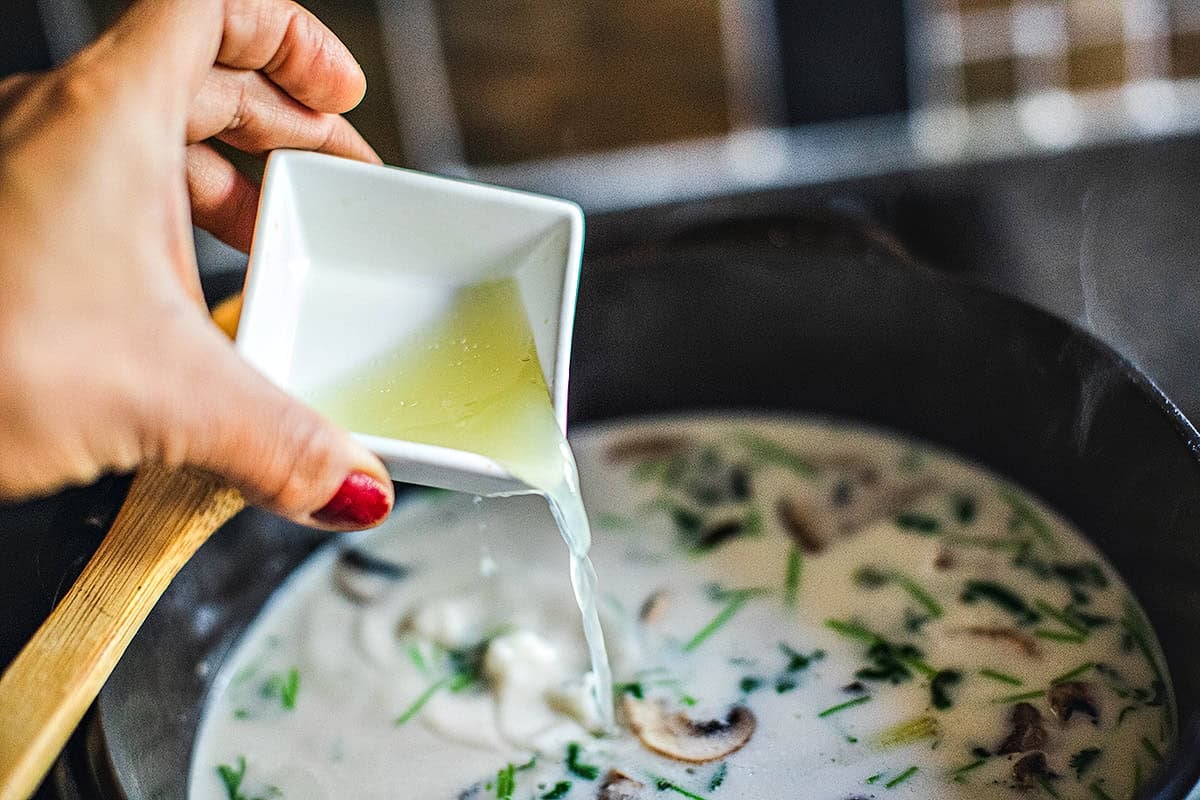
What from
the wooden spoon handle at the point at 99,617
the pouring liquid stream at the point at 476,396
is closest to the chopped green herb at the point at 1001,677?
the pouring liquid stream at the point at 476,396

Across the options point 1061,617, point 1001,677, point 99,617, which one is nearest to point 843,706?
point 1001,677

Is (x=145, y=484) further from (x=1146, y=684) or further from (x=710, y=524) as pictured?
(x=1146, y=684)

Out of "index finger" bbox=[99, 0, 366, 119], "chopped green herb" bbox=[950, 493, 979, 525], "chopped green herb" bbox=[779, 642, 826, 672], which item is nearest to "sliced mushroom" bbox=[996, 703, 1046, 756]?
"chopped green herb" bbox=[779, 642, 826, 672]

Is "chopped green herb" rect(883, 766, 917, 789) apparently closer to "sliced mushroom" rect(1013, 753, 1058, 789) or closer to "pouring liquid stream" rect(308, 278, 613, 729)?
"sliced mushroom" rect(1013, 753, 1058, 789)

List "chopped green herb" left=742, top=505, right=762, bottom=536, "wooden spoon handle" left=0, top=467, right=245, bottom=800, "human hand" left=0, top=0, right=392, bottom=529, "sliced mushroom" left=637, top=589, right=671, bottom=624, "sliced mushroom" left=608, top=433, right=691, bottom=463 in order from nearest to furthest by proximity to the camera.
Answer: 1. "human hand" left=0, top=0, right=392, bottom=529
2. "wooden spoon handle" left=0, top=467, right=245, bottom=800
3. "sliced mushroom" left=637, top=589, right=671, bottom=624
4. "chopped green herb" left=742, top=505, right=762, bottom=536
5. "sliced mushroom" left=608, top=433, right=691, bottom=463

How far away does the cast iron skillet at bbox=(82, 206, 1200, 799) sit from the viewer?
51.0 inches

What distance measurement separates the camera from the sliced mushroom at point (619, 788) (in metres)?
1.28

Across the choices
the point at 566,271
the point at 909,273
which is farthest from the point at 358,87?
the point at 909,273

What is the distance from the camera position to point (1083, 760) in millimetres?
1251

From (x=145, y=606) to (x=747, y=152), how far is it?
1549mm

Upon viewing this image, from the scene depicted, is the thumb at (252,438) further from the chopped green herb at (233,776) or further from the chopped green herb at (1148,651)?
the chopped green herb at (1148,651)

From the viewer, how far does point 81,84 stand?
92cm

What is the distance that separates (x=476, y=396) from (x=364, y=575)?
0.52 metres

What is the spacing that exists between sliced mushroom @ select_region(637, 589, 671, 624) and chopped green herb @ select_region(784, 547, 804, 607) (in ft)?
0.48
